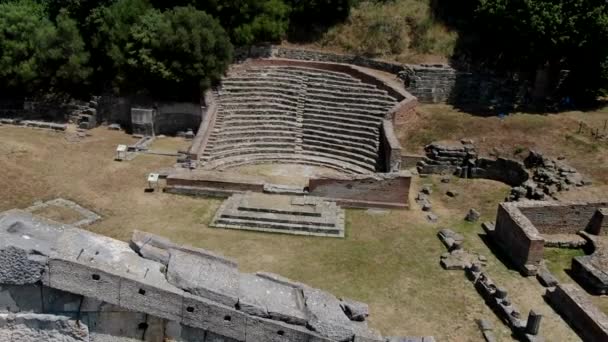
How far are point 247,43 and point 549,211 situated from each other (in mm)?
16655

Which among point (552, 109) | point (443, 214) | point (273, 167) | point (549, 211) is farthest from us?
point (552, 109)

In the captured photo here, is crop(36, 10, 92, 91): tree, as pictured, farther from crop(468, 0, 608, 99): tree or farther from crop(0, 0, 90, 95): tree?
crop(468, 0, 608, 99): tree

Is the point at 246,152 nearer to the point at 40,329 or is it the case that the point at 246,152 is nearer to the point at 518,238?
the point at 518,238

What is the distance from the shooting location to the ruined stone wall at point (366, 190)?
69.6 feet

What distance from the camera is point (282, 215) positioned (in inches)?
789

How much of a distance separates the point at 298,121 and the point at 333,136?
1818 millimetres

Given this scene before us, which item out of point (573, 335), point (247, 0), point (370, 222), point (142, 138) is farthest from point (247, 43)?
point (573, 335)

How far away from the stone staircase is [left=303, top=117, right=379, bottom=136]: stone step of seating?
587 cm

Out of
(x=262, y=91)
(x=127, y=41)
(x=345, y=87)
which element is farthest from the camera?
(x=127, y=41)

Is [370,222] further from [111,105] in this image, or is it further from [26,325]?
[111,105]

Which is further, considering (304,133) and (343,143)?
(304,133)

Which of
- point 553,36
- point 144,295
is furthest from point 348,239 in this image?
point 553,36

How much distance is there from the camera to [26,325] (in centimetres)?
1041

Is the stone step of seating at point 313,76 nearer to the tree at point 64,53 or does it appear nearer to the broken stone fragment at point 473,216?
the tree at point 64,53
